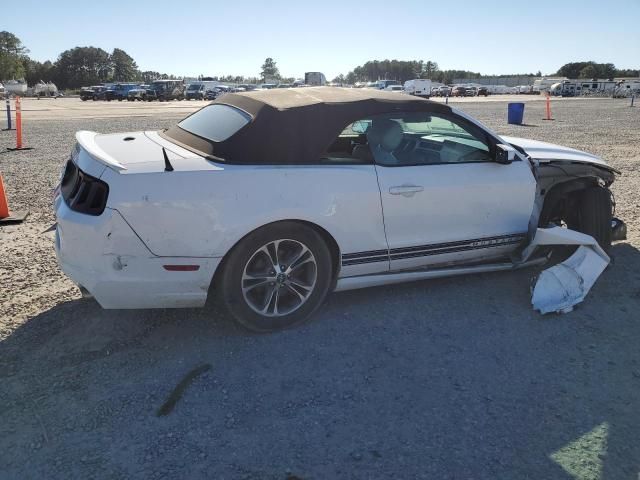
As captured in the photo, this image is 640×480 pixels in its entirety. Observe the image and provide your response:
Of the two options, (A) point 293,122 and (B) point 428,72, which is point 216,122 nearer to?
(A) point 293,122

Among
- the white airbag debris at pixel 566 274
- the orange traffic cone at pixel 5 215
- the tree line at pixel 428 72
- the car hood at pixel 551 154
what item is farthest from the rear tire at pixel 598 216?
the tree line at pixel 428 72

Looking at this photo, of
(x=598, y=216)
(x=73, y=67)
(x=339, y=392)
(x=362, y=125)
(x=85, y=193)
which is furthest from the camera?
(x=73, y=67)

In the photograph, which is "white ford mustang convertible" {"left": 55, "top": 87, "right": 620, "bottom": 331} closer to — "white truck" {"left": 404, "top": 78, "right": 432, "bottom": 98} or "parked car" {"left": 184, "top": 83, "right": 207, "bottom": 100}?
"parked car" {"left": 184, "top": 83, "right": 207, "bottom": 100}

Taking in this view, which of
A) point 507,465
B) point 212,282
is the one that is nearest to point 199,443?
point 212,282

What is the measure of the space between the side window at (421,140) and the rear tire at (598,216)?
121 cm

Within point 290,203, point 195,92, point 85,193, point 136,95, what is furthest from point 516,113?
point 136,95

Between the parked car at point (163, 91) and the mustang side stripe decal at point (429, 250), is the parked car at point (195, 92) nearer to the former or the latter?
the parked car at point (163, 91)

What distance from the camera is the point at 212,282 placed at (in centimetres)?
350

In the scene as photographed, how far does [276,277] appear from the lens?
3.57 metres

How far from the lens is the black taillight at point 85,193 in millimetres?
3209

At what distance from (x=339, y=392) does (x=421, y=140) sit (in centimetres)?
231

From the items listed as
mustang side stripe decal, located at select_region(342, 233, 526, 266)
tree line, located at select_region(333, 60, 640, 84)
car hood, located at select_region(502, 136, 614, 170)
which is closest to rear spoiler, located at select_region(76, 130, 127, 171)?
mustang side stripe decal, located at select_region(342, 233, 526, 266)

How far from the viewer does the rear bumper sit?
125 inches

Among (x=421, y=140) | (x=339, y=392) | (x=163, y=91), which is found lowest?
(x=339, y=392)
